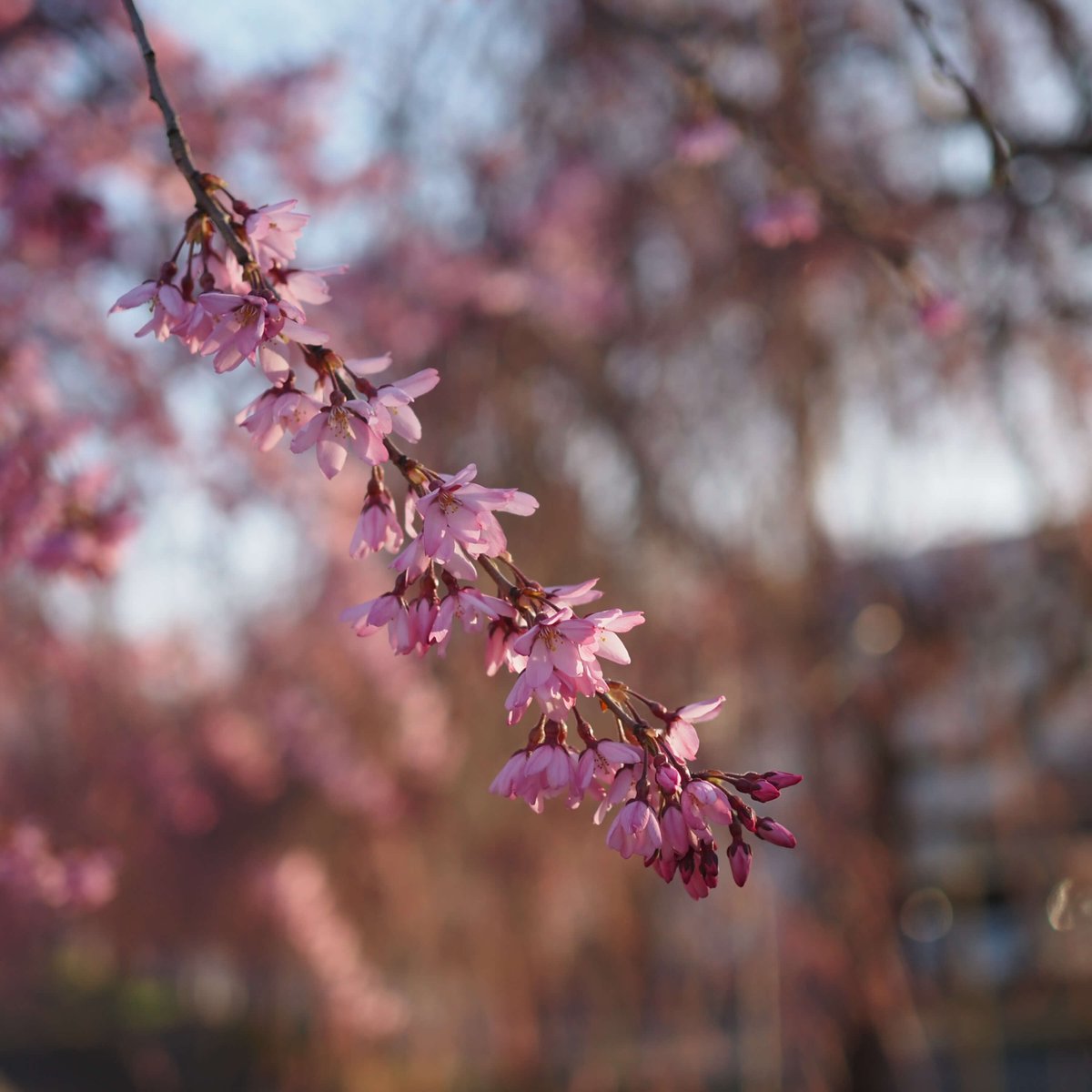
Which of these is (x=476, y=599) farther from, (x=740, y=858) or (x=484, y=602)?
(x=740, y=858)

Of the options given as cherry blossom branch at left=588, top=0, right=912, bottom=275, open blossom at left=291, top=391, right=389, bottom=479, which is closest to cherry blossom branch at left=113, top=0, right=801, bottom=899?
open blossom at left=291, top=391, right=389, bottom=479

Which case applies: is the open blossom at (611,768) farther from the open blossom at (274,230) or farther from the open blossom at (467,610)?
the open blossom at (274,230)

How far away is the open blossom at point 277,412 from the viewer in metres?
1.03

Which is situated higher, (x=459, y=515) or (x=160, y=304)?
(x=160, y=304)

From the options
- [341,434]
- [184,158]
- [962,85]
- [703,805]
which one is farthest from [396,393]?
[962,85]

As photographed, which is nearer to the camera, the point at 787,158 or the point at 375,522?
the point at 375,522

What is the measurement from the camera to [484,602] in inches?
38.2

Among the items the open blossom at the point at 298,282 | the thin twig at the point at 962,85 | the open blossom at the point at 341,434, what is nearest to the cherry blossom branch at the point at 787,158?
the thin twig at the point at 962,85

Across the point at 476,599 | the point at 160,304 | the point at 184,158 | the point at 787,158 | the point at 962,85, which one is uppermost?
the point at 787,158

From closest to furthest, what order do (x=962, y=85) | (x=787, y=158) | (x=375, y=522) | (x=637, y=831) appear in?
Result: (x=637, y=831), (x=375, y=522), (x=962, y=85), (x=787, y=158)

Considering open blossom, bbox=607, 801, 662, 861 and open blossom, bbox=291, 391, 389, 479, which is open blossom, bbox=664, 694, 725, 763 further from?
open blossom, bbox=291, 391, 389, 479

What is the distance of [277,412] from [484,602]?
264 mm

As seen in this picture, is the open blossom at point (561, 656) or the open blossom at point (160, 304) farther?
the open blossom at point (160, 304)

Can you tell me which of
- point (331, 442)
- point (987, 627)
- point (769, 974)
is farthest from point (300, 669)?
point (331, 442)
